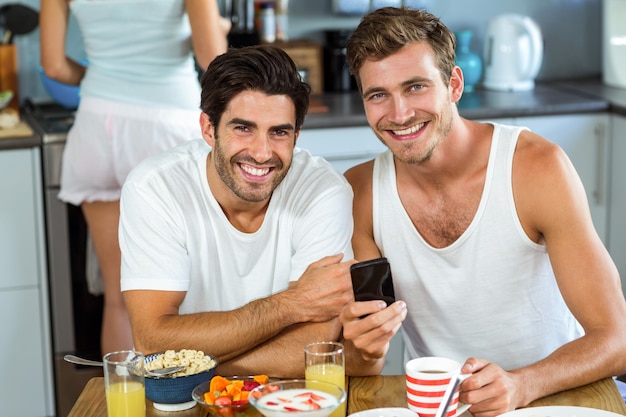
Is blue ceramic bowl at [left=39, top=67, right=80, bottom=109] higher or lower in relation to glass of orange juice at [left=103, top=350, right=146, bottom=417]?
higher

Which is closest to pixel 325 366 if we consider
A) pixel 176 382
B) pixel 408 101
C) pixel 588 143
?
pixel 176 382

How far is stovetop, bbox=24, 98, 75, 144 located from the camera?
10.6 ft

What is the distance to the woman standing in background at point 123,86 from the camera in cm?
297

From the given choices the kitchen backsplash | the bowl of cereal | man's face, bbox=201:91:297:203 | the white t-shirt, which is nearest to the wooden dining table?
the bowl of cereal

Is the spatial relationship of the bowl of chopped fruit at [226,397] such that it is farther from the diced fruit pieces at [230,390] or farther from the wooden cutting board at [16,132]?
the wooden cutting board at [16,132]

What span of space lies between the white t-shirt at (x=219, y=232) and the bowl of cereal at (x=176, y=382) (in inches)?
13.7

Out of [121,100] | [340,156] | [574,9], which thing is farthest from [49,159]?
[574,9]

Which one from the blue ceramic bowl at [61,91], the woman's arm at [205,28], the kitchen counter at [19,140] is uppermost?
the woman's arm at [205,28]

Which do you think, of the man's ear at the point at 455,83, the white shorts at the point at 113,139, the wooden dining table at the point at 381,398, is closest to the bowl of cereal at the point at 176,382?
the wooden dining table at the point at 381,398

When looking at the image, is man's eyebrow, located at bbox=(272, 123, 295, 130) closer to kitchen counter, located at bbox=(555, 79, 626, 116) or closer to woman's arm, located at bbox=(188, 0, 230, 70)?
woman's arm, located at bbox=(188, 0, 230, 70)

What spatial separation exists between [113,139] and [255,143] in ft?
3.41

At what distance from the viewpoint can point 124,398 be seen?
167cm

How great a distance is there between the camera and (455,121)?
7.54ft

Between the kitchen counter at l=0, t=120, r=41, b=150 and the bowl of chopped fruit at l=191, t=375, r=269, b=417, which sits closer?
the bowl of chopped fruit at l=191, t=375, r=269, b=417
